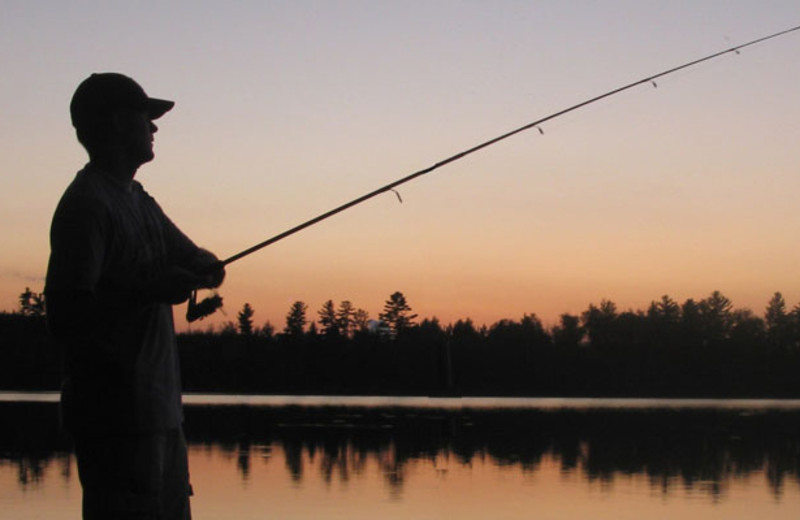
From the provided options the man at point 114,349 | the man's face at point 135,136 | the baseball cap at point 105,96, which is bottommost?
the man at point 114,349

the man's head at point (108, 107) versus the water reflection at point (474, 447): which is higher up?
the man's head at point (108, 107)

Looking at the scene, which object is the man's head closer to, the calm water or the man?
the man

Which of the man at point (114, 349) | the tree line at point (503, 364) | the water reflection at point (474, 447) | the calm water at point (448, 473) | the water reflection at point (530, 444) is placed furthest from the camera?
the tree line at point (503, 364)

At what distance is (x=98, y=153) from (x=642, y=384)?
94.7 metres

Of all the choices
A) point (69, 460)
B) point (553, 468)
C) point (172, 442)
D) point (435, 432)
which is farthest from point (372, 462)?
point (172, 442)

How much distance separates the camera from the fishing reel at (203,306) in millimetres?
3203

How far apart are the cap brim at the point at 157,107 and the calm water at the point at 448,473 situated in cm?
1145

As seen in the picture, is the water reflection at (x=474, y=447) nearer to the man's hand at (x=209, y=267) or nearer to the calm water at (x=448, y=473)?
the calm water at (x=448, y=473)

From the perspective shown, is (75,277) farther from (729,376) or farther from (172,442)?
(729,376)

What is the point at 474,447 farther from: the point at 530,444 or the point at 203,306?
the point at 203,306

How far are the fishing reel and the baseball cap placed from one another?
19.2 inches

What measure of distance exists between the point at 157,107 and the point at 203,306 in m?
0.50

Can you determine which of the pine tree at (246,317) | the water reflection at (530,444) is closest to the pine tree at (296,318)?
the pine tree at (246,317)

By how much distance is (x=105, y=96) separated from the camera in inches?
120
